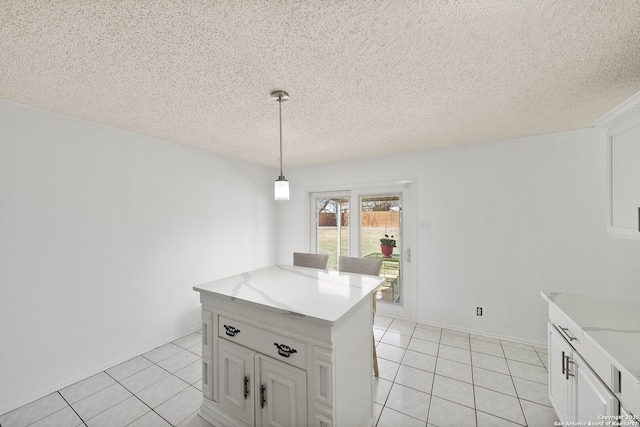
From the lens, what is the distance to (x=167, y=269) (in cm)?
286

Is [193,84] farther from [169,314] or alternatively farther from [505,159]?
[505,159]

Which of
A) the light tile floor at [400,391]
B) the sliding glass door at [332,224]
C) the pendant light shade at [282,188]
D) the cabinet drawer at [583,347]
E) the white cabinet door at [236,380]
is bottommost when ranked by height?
the light tile floor at [400,391]

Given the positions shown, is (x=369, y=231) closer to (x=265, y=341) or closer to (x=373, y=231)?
(x=373, y=231)

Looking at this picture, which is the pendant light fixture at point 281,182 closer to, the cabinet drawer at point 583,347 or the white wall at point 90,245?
the white wall at point 90,245

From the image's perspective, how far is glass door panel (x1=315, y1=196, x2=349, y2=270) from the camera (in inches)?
159

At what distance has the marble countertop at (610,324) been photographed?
1.03 meters

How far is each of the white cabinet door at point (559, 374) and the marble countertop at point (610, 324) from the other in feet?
0.63

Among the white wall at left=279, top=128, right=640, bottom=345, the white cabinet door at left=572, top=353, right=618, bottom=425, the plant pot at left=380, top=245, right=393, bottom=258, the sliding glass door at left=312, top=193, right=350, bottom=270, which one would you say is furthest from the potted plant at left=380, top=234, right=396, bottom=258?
the white cabinet door at left=572, top=353, right=618, bottom=425

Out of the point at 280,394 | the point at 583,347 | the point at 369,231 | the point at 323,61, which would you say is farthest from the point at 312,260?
the point at 583,347

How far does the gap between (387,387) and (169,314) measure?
8.02ft

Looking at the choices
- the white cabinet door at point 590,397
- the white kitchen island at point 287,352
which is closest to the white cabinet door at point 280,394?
the white kitchen island at point 287,352

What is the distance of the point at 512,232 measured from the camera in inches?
111

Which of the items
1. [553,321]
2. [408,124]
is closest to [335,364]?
[553,321]

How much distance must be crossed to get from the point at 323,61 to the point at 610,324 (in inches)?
82.7
